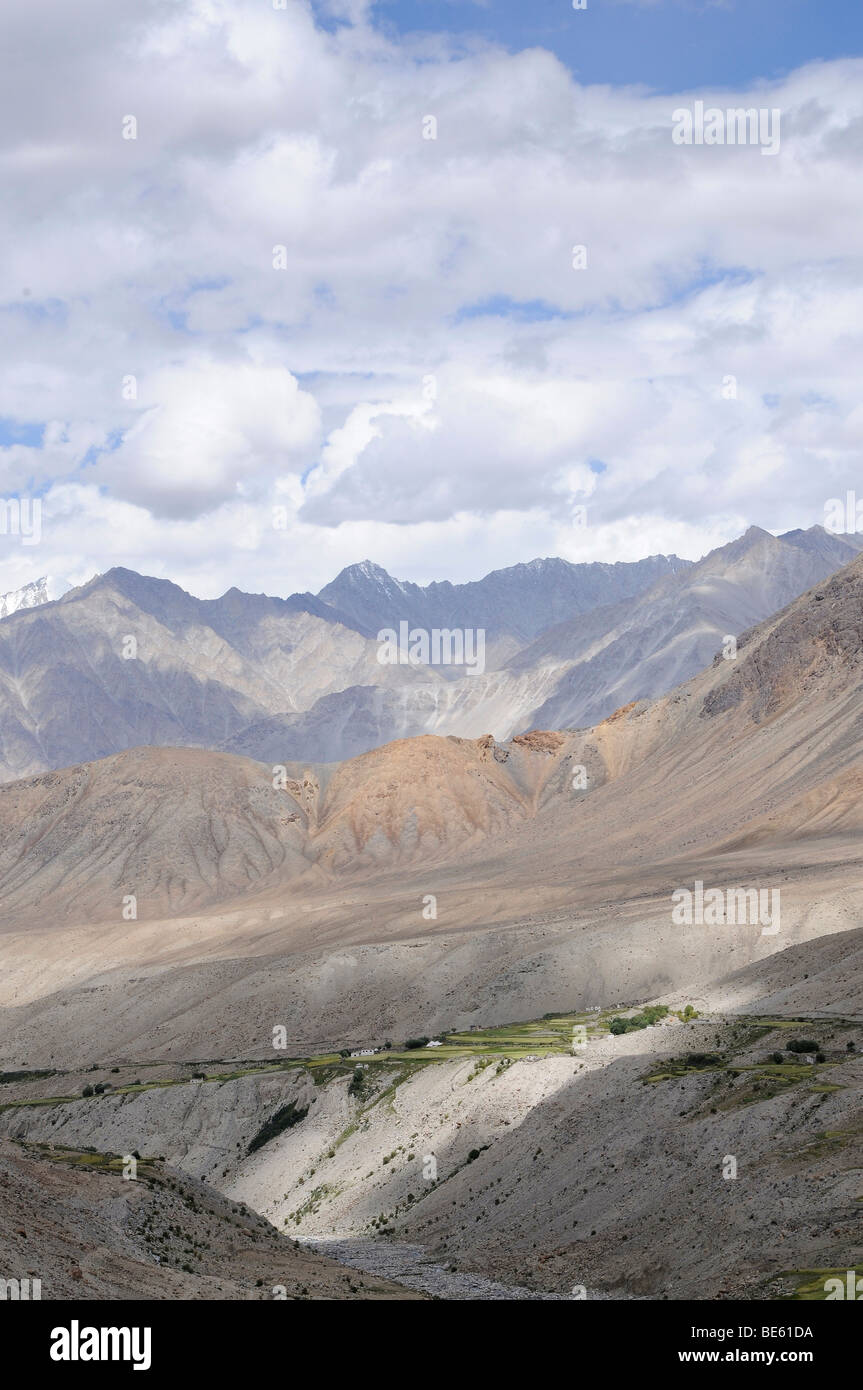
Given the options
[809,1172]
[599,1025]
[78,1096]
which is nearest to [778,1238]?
[809,1172]

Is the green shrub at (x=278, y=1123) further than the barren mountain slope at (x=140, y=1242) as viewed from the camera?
Yes

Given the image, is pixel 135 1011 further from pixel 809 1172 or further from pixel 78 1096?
pixel 809 1172

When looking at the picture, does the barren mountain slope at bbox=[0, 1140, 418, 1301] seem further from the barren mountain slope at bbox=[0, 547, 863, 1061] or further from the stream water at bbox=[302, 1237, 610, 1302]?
the barren mountain slope at bbox=[0, 547, 863, 1061]

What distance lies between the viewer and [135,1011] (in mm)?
119500

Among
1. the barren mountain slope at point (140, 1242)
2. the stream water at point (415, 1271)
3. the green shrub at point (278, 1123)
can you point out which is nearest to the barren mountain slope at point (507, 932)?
the green shrub at point (278, 1123)

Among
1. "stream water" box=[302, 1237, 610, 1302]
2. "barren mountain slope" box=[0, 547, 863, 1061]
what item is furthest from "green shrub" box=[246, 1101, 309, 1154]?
"barren mountain slope" box=[0, 547, 863, 1061]

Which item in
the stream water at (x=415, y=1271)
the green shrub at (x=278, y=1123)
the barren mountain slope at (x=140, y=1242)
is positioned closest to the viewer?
the barren mountain slope at (x=140, y=1242)

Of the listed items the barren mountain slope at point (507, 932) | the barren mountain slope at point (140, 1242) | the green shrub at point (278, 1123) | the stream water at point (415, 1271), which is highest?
the barren mountain slope at point (507, 932)

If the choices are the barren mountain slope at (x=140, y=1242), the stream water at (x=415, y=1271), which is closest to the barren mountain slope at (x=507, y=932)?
the stream water at (x=415, y=1271)

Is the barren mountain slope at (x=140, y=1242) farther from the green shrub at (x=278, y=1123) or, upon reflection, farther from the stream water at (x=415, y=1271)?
the green shrub at (x=278, y=1123)

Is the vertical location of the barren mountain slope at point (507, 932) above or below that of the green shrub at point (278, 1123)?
above

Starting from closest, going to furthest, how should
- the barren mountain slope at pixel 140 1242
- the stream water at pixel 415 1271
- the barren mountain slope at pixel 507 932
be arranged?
the barren mountain slope at pixel 140 1242
the stream water at pixel 415 1271
the barren mountain slope at pixel 507 932

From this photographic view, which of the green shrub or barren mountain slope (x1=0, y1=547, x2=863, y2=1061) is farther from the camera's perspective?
barren mountain slope (x1=0, y1=547, x2=863, y2=1061)

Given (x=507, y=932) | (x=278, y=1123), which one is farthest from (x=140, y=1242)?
(x=507, y=932)
